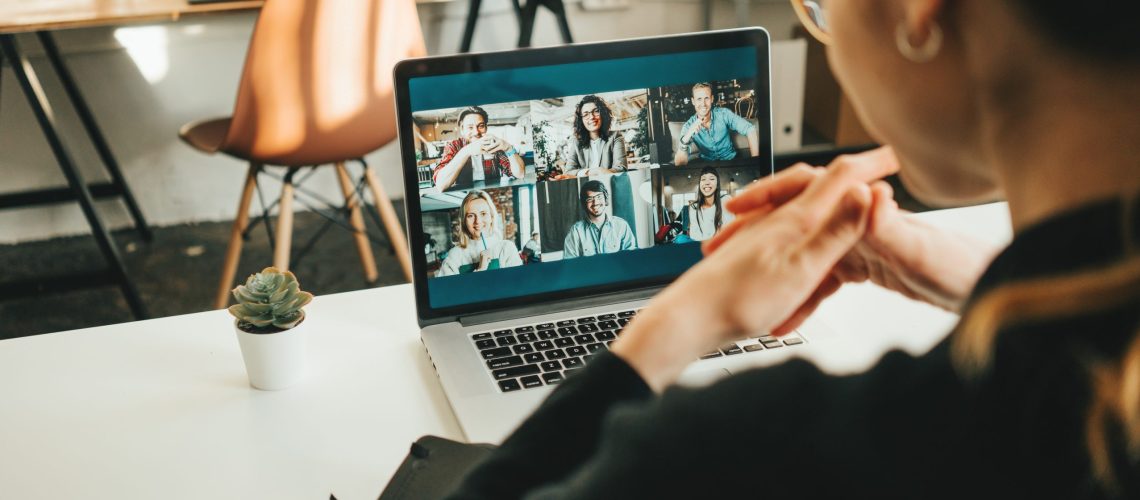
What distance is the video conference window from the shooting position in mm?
980

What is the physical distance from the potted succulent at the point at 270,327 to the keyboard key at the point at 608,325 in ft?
0.98

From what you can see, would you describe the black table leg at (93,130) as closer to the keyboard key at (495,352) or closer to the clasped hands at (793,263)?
the keyboard key at (495,352)

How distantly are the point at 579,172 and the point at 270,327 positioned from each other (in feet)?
1.15

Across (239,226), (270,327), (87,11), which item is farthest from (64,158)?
(270,327)

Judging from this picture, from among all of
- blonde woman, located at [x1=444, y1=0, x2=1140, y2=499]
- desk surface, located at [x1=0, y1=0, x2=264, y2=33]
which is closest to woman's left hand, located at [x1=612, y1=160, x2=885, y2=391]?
blonde woman, located at [x1=444, y1=0, x2=1140, y2=499]


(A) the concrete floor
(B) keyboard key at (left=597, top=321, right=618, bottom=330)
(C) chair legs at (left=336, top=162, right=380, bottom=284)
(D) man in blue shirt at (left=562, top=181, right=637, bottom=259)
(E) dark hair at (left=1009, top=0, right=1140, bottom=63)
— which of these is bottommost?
(A) the concrete floor

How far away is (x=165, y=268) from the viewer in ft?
8.89

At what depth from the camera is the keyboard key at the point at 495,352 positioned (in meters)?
0.94

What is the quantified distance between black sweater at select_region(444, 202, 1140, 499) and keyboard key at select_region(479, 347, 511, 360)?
20.5 inches

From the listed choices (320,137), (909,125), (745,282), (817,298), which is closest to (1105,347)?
(909,125)

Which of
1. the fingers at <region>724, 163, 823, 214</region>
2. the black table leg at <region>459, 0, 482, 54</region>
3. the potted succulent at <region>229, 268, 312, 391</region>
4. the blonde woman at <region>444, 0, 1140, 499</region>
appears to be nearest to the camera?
the blonde woman at <region>444, 0, 1140, 499</region>

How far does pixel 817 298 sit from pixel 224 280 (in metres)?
1.73

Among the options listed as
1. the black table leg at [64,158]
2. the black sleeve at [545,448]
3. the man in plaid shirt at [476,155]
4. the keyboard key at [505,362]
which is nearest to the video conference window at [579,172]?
the man in plaid shirt at [476,155]

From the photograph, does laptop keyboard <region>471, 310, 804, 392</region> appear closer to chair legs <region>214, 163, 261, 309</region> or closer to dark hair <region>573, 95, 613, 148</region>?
dark hair <region>573, 95, 613, 148</region>
